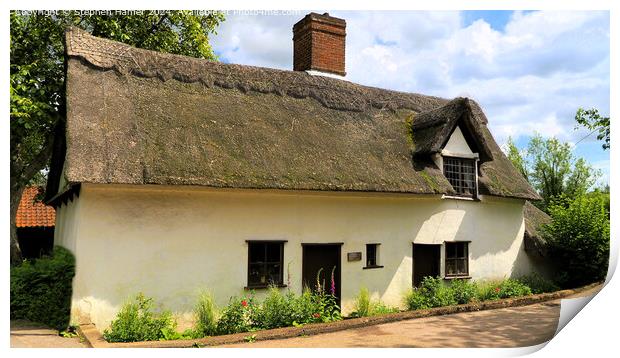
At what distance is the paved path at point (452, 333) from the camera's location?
835 cm

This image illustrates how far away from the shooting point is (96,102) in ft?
32.4

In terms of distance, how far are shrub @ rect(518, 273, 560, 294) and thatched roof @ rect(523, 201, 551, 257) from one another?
0.77 meters

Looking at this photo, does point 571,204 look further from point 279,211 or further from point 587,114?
point 279,211

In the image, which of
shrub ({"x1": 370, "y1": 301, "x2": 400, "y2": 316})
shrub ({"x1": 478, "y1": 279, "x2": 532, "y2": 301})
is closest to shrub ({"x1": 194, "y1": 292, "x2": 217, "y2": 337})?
shrub ({"x1": 370, "y1": 301, "x2": 400, "y2": 316})

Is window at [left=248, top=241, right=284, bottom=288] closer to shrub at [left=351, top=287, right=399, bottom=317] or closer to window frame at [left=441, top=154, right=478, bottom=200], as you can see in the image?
shrub at [left=351, top=287, right=399, bottom=317]

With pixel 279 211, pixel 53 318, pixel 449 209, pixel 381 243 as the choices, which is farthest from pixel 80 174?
pixel 449 209

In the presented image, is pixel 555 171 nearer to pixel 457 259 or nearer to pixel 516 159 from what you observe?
pixel 516 159

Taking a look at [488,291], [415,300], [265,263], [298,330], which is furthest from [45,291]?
[488,291]

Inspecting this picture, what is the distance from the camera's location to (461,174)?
1366 centimetres

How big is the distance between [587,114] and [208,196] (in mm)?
12172

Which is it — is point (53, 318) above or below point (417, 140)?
below

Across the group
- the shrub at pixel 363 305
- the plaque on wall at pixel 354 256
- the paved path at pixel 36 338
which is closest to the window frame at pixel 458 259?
the plaque on wall at pixel 354 256

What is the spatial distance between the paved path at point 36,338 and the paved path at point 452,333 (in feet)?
9.09

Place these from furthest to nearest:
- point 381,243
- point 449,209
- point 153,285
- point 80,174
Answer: point 449,209 → point 381,243 → point 153,285 → point 80,174
